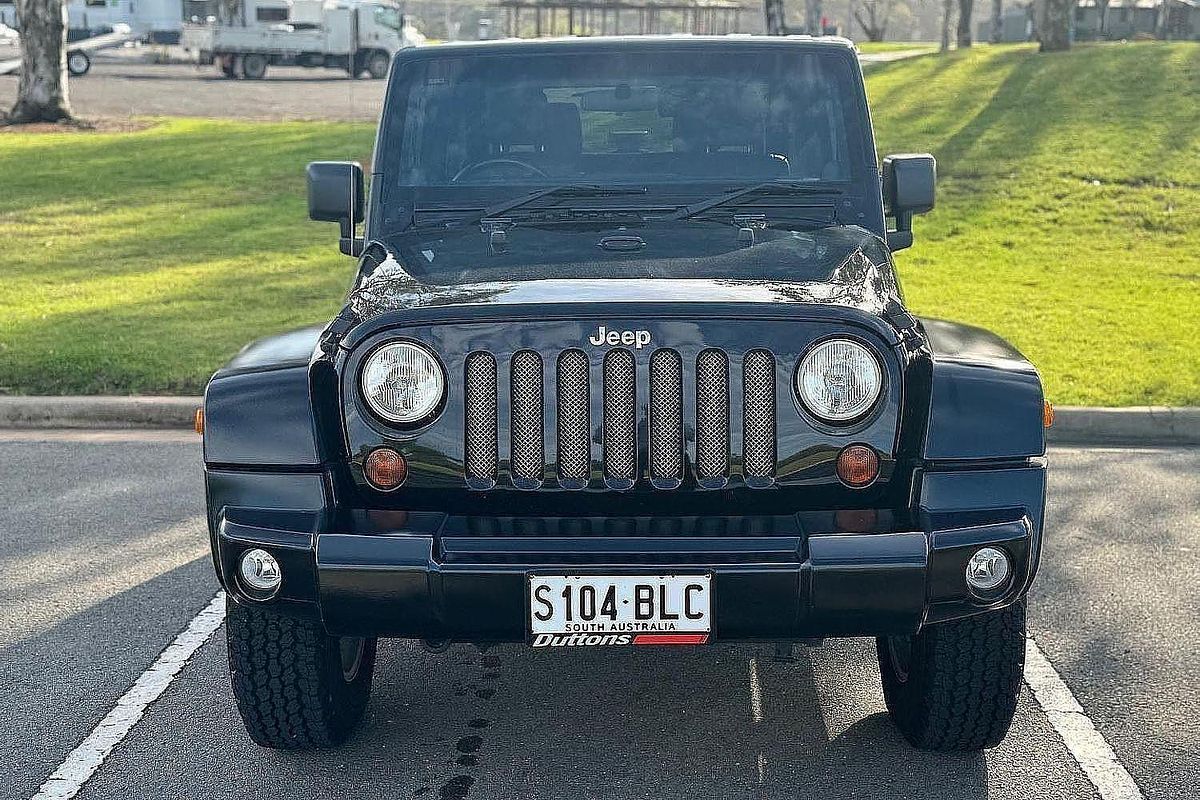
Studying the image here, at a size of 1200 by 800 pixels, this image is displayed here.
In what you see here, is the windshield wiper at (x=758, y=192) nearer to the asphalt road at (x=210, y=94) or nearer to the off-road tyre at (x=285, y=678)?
the off-road tyre at (x=285, y=678)

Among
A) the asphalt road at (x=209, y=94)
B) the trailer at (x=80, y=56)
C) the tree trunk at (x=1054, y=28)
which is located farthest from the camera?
the trailer at (x=80, y=56)

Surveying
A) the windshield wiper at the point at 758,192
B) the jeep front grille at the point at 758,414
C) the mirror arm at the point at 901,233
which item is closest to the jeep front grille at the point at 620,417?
the jeep front grille at the point at 758,414

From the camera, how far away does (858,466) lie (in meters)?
3.65

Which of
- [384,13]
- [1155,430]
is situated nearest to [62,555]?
[1155,430]

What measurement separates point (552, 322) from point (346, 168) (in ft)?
6.26

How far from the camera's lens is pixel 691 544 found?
3.49 metres

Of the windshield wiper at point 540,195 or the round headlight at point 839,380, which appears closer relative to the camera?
the round headlight at point 839,380

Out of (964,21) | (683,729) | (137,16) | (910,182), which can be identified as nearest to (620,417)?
(683,729)

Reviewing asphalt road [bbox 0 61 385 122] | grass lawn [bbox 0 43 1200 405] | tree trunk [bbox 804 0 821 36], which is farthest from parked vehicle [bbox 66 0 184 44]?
grass lawn [bbox 0 43 1200 405]

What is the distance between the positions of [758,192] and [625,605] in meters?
1.84

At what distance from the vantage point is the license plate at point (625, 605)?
3.45 metres

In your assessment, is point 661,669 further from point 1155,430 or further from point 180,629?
point 1155,430

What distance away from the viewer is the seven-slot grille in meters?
3.59

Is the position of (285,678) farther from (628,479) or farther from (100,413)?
(100,413)
